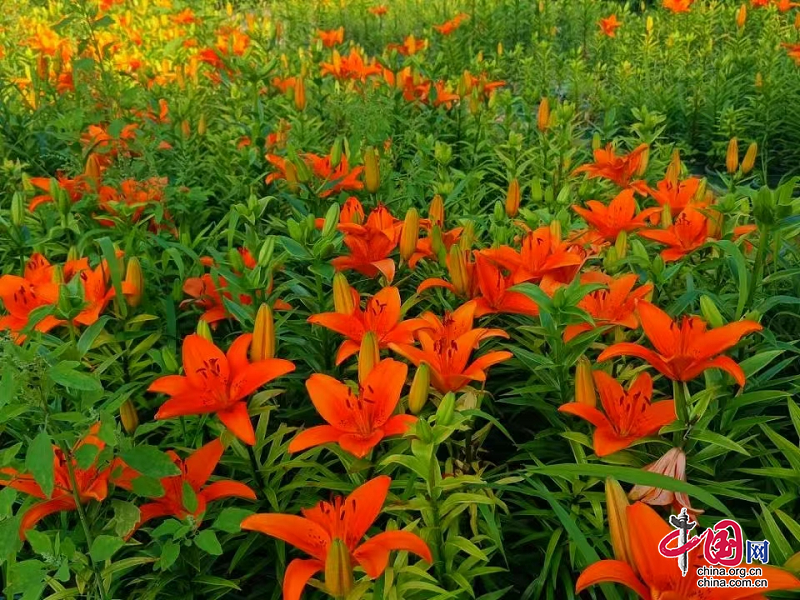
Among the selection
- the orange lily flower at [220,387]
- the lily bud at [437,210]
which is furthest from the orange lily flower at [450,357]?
the lily bud at [437,210]

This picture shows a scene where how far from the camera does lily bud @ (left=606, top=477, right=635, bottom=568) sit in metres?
0.91

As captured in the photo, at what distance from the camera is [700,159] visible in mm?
3594

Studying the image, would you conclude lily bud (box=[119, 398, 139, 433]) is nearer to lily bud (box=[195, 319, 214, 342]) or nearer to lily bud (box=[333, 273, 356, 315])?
lily bud (box=[195, 319, 214, 342])

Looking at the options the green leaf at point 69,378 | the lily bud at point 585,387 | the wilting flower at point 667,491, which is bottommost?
the wilting flower at point 667,491

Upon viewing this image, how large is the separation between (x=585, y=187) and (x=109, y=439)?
162 centimetres

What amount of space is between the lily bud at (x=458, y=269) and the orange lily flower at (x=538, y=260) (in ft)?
0.18

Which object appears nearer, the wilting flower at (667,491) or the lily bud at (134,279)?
the wilting flower at (667,491)

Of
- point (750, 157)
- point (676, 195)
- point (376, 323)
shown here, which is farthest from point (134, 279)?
point (750, 157)

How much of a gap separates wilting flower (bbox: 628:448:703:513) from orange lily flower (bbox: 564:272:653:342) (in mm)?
297

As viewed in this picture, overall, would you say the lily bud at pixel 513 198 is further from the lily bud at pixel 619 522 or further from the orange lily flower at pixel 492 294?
the lily bud at pixel 619 522

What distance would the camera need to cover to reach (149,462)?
3.29ft

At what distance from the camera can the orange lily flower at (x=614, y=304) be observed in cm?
129

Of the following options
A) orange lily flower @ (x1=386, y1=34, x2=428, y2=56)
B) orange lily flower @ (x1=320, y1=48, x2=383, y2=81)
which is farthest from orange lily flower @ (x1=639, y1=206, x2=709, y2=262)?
orange lily flower @ (x1=386, y1=34, x2=428, y2=56)

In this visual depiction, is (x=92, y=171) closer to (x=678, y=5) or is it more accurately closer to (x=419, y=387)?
(x=419, y=387)
